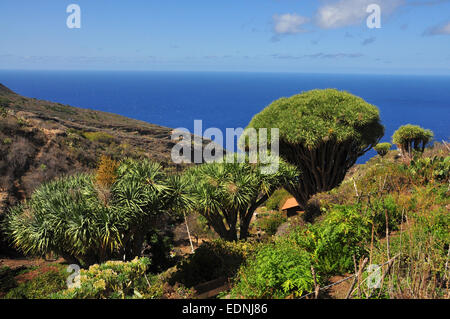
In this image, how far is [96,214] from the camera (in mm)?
9930

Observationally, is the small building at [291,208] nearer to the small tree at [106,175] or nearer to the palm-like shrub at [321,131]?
the palm-like shrub at [321,131]

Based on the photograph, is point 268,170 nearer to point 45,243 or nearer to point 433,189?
point 433,189

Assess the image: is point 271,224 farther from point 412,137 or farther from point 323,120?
point 412,137

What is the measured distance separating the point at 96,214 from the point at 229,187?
482 centimetres

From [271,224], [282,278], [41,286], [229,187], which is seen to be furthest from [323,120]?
[41,286]

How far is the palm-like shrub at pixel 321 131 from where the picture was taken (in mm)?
13734

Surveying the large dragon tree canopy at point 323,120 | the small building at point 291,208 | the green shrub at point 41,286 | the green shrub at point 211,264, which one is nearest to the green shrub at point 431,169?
the large dragon tree canopy at point 323,120

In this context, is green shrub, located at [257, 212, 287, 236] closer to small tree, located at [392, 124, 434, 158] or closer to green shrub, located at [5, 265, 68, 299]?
small tree, located at [392, 124, 434, 158]

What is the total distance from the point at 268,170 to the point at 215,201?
106 inches

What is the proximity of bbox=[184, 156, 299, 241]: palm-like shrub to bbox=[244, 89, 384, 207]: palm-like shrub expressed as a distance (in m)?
1.59

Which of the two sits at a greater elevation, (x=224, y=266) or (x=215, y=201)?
(x=215, y=201)
